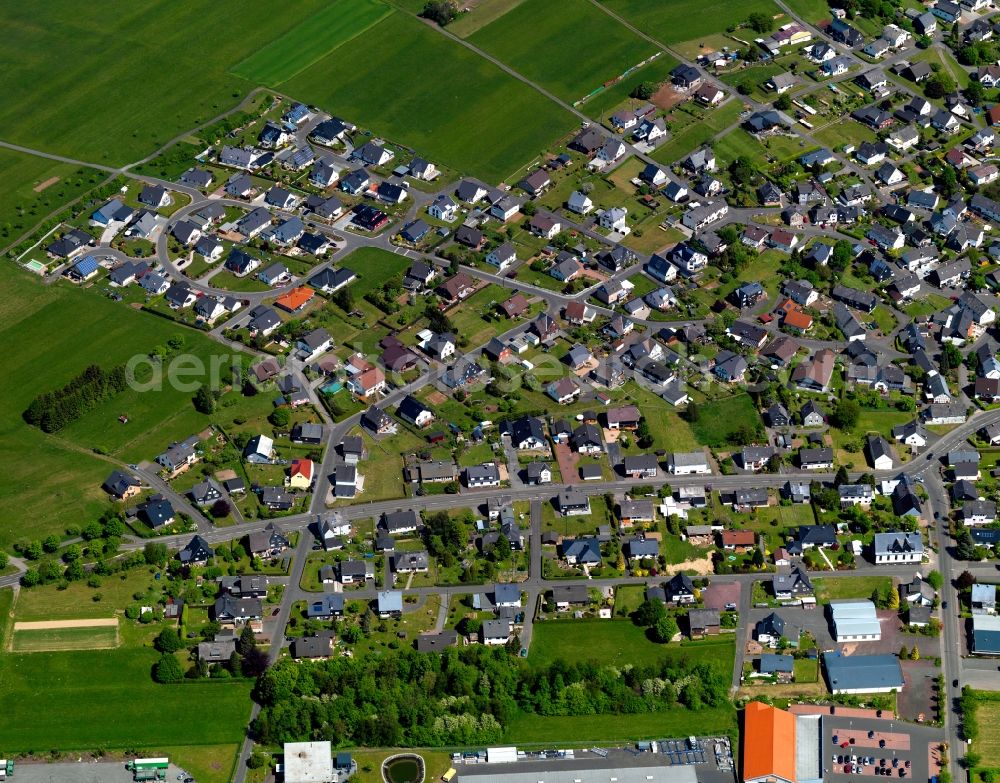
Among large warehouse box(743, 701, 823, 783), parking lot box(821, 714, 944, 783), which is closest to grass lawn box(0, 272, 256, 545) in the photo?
large warehouse box(743, 701, 823, 783)

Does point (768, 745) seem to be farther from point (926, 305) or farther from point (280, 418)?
point (926, 305)

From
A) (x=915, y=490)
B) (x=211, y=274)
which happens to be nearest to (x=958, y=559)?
(x=915, y=490)

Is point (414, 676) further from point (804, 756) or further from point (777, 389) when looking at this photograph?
point (777, 389)

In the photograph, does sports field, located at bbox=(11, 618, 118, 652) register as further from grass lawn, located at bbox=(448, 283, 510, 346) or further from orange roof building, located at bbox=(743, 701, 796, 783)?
orange roof building, located at bbox=(743, 701, 796, 783)

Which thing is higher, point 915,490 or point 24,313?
point 24,313

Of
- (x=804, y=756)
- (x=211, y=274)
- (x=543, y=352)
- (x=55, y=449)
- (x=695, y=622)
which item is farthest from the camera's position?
(x=211, y=274)

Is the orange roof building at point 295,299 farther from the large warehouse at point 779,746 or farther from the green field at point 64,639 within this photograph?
the large warehouse at point 779,746

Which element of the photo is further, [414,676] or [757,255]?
[757,255]
